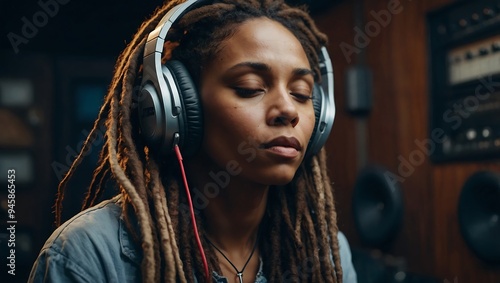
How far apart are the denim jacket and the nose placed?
0.38 m

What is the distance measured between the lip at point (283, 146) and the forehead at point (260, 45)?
0.59 ft

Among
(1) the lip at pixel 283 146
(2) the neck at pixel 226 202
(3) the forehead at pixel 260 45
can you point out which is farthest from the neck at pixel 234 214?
(3) the forehead at pixel 260 45

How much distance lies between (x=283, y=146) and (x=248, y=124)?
0.29 ft

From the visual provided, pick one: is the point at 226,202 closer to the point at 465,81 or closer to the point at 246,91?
the point at 246,91

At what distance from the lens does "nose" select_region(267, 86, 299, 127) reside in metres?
1.10

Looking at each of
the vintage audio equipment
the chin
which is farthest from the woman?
the vintage audio equipment

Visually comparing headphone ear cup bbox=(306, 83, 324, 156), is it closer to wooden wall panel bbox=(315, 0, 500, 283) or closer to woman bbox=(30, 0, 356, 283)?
woman bbox=(30, 0, 356, 283)

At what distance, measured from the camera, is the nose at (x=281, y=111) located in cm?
110

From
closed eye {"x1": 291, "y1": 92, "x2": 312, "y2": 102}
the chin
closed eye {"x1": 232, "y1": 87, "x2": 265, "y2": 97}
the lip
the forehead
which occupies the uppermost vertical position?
the forehead

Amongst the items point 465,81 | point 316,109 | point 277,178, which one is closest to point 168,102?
point 277,178

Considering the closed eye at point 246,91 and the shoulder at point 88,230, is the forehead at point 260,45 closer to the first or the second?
the closed eye at point 246,91

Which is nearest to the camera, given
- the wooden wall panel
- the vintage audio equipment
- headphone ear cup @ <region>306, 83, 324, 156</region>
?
headphone ear cup @ <region>306, 83, 324, 156</region>

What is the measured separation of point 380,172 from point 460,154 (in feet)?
1.36

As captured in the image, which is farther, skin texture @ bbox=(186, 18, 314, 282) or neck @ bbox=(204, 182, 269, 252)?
neck @ bbox=(204, 182, 269, 252)
